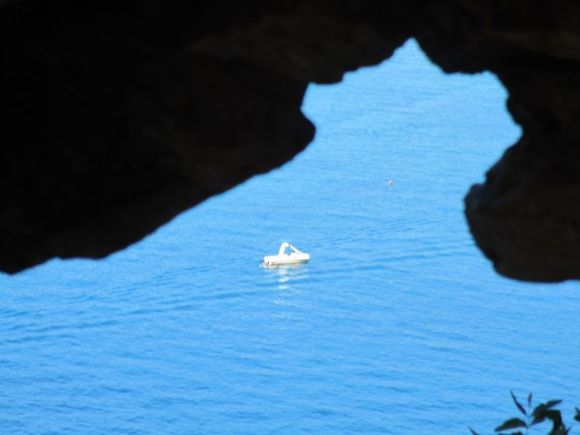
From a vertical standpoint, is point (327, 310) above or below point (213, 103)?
above

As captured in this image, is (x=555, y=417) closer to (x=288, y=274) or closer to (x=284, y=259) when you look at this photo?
(x=284, y=259)

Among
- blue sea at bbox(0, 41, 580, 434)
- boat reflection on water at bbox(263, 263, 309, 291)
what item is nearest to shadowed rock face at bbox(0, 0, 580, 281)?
blue sea at bbox(0, 41, 580, 434)

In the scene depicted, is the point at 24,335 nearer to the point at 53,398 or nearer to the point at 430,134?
the point at 53,398

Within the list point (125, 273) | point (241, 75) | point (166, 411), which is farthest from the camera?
point (125, 273)

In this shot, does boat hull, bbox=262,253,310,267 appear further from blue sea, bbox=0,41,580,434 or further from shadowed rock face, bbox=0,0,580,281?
shadowed rock face, bbox=0,0,580,281

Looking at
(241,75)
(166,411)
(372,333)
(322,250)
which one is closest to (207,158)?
(241,75)

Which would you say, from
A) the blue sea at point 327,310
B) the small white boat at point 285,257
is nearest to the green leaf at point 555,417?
the blue sea at point 327,310

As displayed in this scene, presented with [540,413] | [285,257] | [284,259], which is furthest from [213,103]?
[284,259]
